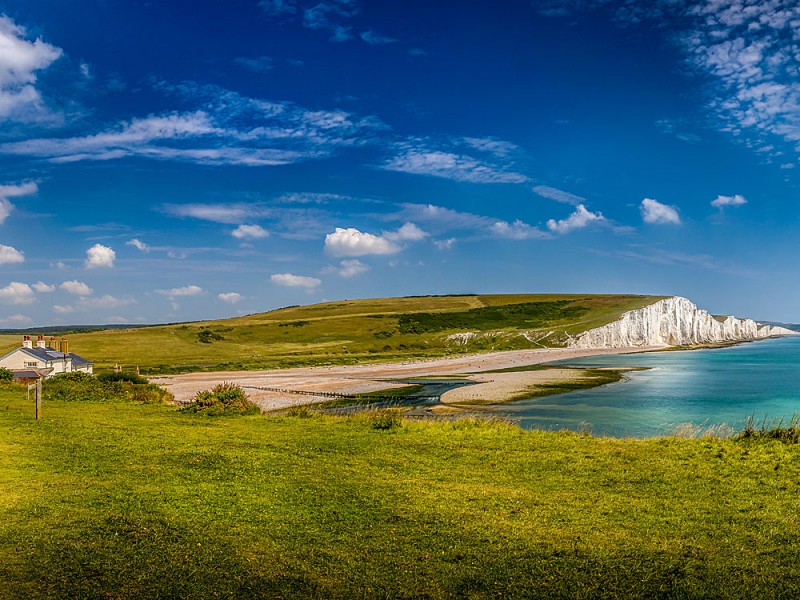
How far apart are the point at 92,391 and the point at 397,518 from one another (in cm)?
2906

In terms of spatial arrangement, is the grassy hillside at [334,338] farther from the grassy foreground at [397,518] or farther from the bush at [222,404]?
→ the grassy foreground at [397,518]

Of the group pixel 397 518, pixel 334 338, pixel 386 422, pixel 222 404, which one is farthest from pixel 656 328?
pixel 397 518

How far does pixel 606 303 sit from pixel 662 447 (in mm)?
191012

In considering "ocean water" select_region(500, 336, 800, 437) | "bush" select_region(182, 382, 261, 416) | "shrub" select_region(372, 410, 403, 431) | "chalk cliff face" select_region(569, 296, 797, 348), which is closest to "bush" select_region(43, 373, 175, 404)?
"bush" select_region(182, 382, 261, 416)

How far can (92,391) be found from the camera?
109 ft

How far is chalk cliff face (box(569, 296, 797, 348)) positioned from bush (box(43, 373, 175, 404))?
124067 mm

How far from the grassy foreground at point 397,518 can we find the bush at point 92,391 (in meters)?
14.7

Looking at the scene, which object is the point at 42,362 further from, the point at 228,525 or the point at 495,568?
the point at 495,568

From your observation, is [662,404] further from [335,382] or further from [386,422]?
[335,382]

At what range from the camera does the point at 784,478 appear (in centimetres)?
1334

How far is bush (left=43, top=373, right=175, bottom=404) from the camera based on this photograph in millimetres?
31547

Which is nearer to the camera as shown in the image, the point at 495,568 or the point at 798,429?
the point at 495,568

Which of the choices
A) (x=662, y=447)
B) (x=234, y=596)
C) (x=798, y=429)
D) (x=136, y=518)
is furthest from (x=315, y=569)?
(x=798, y=429)

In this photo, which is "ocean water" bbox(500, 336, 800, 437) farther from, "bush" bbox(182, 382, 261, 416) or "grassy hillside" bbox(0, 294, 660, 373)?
"grassy hillside" bbox(0, 294, 660, 373)
